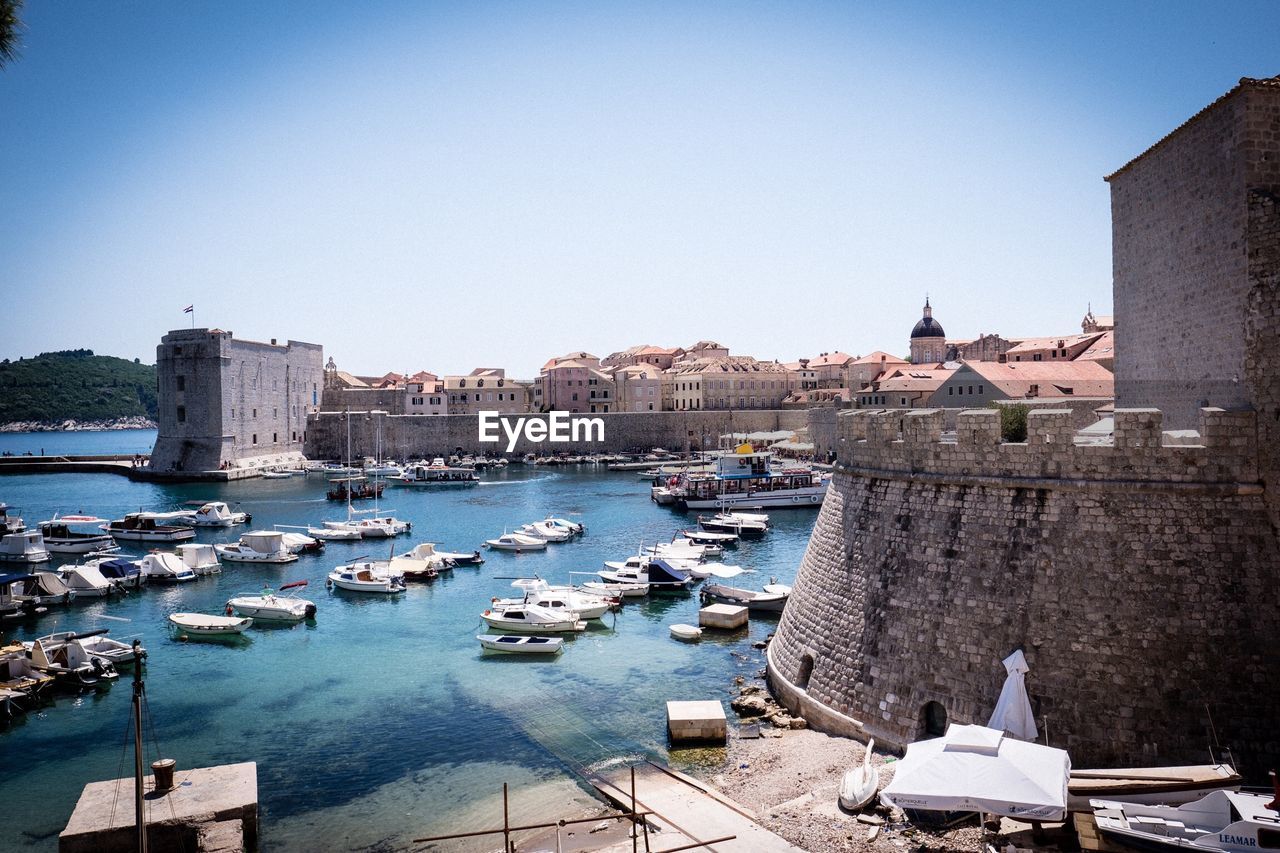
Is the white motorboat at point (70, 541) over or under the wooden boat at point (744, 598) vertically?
over

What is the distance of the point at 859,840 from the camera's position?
34.6 feet

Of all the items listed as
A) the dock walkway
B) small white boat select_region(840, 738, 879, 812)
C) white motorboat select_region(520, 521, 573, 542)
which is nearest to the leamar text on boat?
white motorboat select_region(520, 521, 573, 542)

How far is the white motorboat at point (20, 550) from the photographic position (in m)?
36.4

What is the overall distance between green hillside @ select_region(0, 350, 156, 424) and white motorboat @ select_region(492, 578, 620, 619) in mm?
191502

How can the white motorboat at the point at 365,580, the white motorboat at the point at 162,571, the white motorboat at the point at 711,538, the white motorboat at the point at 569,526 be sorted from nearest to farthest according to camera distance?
the white motorboat at the point at 365,580 → the white motorboat at the point at 162,571 → the white motorboat at the point at 711,538 → the white motorboat at the point at 569,526

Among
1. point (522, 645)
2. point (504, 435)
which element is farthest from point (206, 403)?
point (522, 645)

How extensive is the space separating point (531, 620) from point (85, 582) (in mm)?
17533

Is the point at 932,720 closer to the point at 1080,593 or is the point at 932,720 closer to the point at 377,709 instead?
the point at 1080,593

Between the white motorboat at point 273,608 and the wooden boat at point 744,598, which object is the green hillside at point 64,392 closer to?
the white motorboat at point 273,608

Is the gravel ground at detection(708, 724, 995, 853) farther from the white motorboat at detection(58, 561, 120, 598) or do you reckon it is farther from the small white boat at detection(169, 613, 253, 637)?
the white motorboat at detection(58, 561, 120, 598)

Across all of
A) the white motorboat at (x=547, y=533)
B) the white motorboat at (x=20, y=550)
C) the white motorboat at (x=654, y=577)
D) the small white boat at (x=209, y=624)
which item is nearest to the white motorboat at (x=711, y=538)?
the white motorboat at (x=547, y=533)

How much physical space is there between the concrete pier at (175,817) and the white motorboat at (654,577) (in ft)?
59.3

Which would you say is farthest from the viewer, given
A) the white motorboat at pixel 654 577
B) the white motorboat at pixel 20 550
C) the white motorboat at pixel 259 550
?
the white motorboat at pixel 259 550

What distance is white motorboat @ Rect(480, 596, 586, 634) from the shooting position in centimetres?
2456
